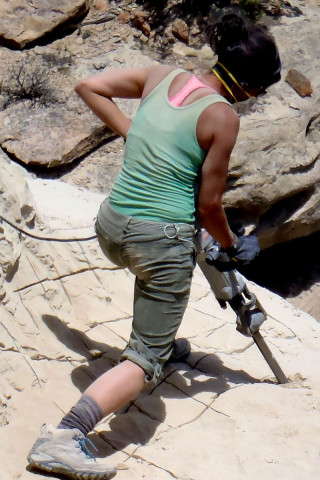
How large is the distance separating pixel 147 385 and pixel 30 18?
346 cm

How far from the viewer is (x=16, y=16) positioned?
5871 mm

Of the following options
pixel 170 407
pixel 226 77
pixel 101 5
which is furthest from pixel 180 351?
pixel 101 5

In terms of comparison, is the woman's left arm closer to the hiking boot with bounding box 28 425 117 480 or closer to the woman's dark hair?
the woman's dark hair

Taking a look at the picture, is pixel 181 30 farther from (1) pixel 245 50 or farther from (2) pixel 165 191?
(2) pixel 165 191

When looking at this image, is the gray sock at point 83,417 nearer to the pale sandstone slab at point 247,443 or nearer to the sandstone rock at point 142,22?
the pale sandstone slab at point 247,443

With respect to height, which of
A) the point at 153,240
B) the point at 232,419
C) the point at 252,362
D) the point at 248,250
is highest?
the point at 153,240

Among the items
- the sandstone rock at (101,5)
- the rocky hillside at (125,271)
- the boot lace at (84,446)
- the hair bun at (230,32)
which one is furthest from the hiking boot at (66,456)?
the sandstone rock at (101,5)

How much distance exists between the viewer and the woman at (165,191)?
2703 millimetres

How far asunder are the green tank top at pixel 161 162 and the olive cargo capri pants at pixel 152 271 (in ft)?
0.16

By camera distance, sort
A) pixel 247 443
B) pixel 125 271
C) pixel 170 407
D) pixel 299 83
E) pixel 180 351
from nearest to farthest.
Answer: pixel 247 443, pixel 170 407, pixel 180 351, pixel 125 271, pixel 299 83

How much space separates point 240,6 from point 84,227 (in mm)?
2752

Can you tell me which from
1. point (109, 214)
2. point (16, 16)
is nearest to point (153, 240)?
point (109, 214)

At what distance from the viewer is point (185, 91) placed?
9.11 ft

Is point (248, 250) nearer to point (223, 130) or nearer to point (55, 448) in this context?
point (223, 130)
